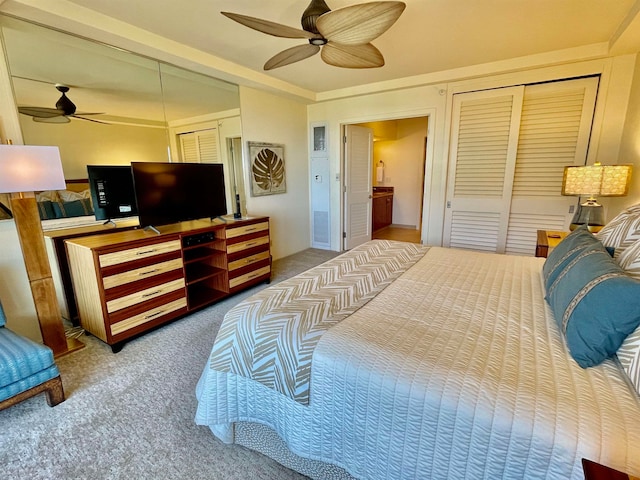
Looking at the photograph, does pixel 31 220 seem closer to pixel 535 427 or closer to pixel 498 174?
pixel 535 427

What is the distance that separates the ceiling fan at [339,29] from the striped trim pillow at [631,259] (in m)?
1.58

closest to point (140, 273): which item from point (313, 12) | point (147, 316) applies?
point (147, 316)

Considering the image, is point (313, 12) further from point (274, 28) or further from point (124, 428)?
point (124, 428)

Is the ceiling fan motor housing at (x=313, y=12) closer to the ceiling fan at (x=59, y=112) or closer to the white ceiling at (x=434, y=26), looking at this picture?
the white ceiling at (x=434, y=26)

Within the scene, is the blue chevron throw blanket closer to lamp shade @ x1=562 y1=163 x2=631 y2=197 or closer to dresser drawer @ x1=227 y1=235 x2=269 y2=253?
dresser drawer @ x1=227 y1=235 x2=269 y2=253

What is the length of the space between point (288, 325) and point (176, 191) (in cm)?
215

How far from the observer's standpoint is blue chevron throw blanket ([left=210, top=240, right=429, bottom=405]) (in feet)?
4.02

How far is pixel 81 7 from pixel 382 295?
289 centimetres

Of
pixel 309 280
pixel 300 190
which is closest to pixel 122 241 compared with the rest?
pixel 309 280

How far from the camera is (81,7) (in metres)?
2.13

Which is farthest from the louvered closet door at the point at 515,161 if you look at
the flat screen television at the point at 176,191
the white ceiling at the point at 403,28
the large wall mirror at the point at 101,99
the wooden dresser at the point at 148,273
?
the large wall mirror at the point at 101,99

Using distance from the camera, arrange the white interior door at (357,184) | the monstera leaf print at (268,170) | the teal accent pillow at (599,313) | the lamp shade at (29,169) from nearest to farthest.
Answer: the teal accent pillow at (599,313)
the lamp shade at (29,169)
the monstera leaf print at (268,170)
the white interior door at (357,184)

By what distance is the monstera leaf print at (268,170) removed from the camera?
4059 millimetres

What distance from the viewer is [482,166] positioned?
3693 millimetres
